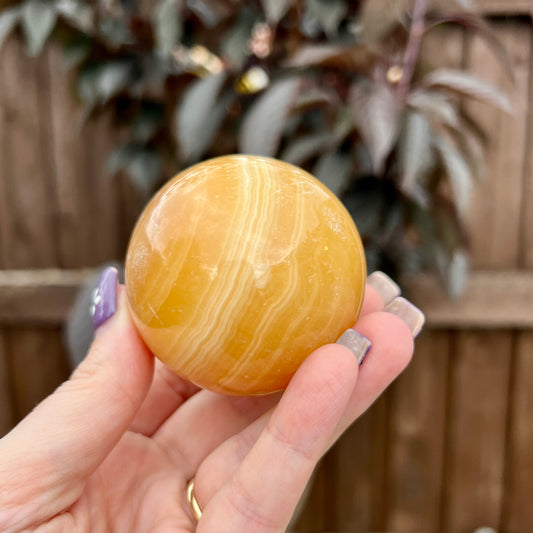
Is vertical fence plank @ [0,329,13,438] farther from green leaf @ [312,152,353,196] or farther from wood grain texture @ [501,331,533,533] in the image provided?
wood grain texture @ [501,331,533,533]

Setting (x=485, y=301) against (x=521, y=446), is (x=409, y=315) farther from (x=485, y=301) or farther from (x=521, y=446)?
(x=521, y=446)

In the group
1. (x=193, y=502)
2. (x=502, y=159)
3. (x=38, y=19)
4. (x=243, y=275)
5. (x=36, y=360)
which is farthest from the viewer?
(x=36, y=360)

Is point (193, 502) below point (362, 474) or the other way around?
the other way around

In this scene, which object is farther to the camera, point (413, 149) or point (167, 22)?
point (167, 22)

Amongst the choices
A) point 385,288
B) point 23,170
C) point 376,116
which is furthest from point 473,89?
point 23,170

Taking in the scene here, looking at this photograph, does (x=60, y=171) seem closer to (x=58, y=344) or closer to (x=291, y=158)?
(x=58, y=344)

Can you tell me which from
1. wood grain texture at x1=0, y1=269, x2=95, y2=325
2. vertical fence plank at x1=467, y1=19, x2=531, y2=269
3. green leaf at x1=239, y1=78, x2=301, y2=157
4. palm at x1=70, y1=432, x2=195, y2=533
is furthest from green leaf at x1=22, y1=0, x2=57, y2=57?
vertical fence plank at x1=467, y1=19, x2=531, y2=269
